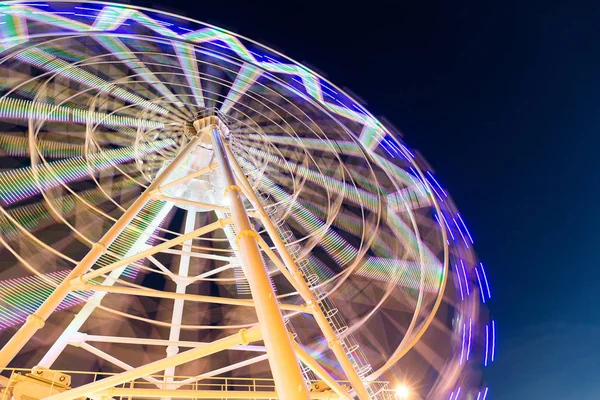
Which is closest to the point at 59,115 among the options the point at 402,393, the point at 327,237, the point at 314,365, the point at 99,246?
the point at 99,246

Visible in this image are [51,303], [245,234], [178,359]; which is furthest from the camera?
[51,303]

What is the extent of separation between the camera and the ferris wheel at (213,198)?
7.41 m

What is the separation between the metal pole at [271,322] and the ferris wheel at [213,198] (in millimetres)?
651

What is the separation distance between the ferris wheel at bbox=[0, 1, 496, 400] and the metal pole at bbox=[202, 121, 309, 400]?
65 cm

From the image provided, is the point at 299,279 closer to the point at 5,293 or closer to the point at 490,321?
the point at 490,321

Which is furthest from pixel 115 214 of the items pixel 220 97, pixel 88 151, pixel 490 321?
pixel 490 321

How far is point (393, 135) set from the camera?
357 inches

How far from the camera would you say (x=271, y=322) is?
3857 millimetres

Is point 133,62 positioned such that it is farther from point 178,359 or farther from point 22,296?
point 178,359

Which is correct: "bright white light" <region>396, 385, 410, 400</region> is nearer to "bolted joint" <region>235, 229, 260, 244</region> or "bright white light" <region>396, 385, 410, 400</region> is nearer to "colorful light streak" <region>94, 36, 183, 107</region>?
"bolted joint" <region>235, 229, 260, 244</region>

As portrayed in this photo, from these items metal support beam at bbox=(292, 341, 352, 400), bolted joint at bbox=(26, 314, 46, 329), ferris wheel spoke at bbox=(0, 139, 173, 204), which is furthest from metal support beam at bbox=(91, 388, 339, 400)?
ferris wheel spoke at bbox=(0, 139, 173, 204)

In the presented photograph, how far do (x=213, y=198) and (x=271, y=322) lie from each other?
29.3ft

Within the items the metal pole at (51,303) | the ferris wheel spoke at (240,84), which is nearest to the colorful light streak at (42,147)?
the ferris wheel spoke at (240,84)

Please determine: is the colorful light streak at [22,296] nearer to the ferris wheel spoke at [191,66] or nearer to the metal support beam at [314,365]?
the ferris wheel spoke at [191,66]
